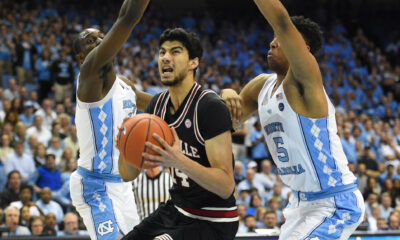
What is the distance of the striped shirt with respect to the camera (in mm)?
7430

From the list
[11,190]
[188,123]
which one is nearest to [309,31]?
[188,123]

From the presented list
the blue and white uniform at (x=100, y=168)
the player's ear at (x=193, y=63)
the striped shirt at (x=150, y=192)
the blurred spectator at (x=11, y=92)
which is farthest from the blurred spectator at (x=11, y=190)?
the player's ear at (x=193, y=63)

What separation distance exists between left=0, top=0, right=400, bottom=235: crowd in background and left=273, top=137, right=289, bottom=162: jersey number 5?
8.42ft

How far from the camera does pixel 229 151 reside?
10.7ft

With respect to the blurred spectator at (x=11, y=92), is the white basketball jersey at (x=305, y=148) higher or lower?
lower

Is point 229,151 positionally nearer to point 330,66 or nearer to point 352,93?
point 352,93

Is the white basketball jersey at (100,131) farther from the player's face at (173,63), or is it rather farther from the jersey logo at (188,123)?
the jersey logo at (188,123)

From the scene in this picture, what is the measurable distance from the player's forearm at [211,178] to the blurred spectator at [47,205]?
575 centimetres

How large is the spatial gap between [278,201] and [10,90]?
568 cm

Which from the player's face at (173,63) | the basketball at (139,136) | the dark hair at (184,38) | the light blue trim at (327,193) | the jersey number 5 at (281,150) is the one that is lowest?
the light blue trim at (327,193)

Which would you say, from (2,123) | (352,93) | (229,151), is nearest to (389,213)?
(352,93)

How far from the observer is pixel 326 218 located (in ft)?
12.2

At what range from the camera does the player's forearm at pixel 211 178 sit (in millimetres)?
3014

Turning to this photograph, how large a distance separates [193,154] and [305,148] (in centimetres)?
84
